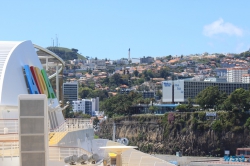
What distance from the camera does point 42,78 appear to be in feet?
119

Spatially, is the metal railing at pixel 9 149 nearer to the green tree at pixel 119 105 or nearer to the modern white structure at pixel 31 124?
the modern white structure at pixel 31 124

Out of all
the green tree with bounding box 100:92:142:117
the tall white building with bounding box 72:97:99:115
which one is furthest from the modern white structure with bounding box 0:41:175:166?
the tall white building with bounding box 72:97:99:115

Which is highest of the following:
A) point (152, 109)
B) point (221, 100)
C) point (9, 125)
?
point (9, 125)

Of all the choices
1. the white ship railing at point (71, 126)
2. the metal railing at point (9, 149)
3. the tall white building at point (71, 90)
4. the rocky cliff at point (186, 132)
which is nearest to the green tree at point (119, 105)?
the rocky cliff at point (186, 132)

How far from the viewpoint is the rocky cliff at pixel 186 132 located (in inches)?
4481

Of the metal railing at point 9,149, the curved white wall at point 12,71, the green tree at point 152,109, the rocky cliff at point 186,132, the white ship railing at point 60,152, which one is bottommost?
the rocky cliff at point 186,132

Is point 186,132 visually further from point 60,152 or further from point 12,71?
point 60,152

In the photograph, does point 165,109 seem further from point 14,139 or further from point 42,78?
point 14,139

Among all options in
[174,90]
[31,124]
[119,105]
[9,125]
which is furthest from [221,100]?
[31,124]

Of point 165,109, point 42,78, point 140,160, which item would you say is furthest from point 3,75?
point 165,109

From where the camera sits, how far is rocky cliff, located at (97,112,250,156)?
114 meters

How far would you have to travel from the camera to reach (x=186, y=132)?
119938 mm

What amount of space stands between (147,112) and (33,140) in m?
122

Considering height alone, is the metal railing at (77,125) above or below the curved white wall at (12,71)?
below
